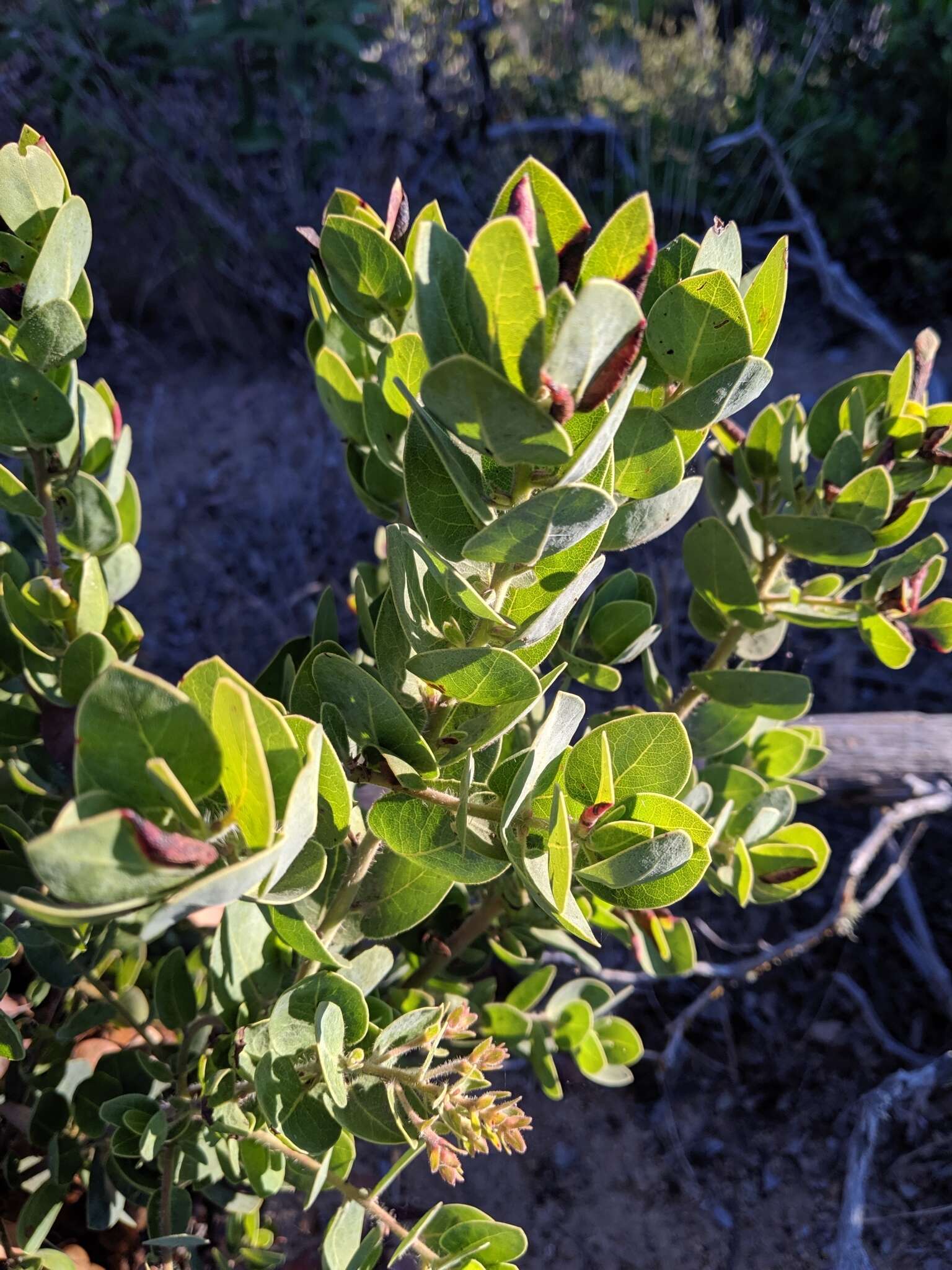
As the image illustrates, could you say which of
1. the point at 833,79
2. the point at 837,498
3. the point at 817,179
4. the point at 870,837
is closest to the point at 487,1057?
the point at 837,498

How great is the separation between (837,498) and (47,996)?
110 cm

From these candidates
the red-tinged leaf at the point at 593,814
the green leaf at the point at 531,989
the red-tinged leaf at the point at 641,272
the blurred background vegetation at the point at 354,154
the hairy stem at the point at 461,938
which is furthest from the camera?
the blurred background vegetation at the point at 354,154

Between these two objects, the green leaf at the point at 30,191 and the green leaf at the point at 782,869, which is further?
the green leaf at the point at 782,869

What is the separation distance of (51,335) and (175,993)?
2.14ft

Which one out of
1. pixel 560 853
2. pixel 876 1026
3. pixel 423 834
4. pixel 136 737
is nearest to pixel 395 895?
pixel 423 834

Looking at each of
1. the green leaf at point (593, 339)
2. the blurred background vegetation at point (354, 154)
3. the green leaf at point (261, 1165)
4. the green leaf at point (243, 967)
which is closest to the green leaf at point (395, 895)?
the green leaf at point (243, 967)

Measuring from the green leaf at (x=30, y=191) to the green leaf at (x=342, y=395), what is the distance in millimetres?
250

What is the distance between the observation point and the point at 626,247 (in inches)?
20.2

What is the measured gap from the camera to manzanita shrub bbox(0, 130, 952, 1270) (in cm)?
48

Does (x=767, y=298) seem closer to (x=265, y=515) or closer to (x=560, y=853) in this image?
(x=560, y=853)

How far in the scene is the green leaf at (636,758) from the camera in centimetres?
65

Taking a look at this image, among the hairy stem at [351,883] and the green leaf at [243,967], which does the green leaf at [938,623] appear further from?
the green leaf at [243,967]

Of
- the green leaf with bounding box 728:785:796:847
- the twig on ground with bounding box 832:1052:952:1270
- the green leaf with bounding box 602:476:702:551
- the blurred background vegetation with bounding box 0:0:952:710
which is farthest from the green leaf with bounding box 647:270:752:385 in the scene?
the blurred background vegetation with bounding box 0:0:952:710

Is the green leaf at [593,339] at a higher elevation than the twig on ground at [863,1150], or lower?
higher
